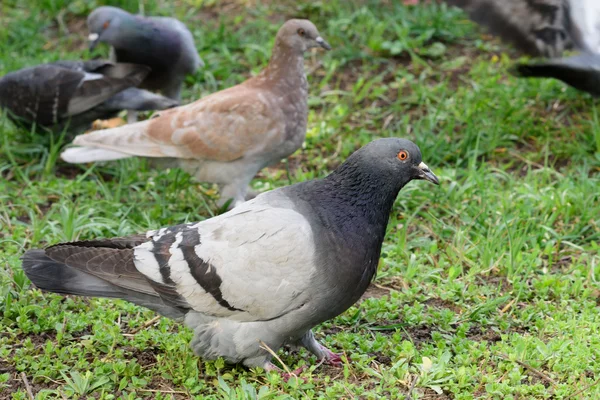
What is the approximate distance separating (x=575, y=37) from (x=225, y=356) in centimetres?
404

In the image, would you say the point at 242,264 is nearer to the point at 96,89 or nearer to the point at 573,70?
the point at 96,89

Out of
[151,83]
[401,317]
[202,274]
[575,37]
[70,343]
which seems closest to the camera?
[202,274]

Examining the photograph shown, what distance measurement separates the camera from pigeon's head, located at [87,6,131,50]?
766 centimetres

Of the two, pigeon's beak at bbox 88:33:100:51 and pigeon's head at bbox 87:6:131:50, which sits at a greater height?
pigeon's head at bbox 87:6:131:50

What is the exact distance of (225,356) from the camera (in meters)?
3.91

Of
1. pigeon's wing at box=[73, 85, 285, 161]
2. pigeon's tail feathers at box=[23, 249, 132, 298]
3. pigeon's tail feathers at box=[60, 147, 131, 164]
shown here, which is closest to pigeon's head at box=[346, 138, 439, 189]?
pigeon's tail feathers at box=[23, 249, 132, 298]

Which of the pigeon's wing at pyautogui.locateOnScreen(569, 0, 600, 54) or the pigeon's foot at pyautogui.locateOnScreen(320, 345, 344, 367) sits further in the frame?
the pigeon's wing at pyautogui.locateOnScreen(569, 0, 600, 54)

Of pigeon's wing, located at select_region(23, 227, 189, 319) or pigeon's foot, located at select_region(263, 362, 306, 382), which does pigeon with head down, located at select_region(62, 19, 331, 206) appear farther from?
pigeon's foot, located at select_region(263, 362, 306, 382)

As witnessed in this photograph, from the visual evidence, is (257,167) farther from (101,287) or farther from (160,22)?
(160,22)

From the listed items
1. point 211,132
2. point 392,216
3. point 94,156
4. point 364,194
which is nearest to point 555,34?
point 392,216

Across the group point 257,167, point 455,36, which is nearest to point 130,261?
point 257,167

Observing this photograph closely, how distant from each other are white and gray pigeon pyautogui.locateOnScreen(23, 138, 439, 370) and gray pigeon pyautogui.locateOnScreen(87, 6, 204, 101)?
376 cm

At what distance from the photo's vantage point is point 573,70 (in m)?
6.14

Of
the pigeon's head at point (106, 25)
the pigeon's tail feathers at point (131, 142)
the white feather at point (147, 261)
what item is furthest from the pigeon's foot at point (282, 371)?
the pigeon's head at point (106, 25)
